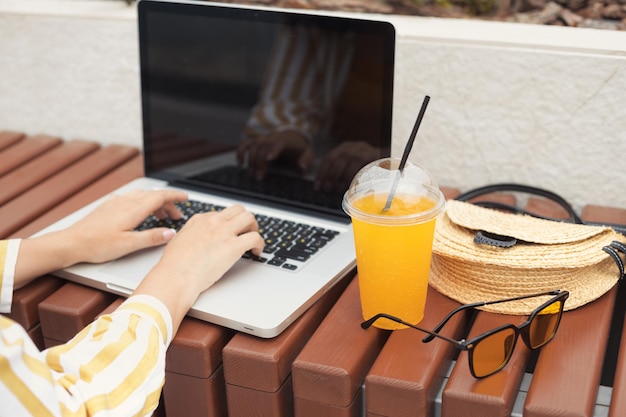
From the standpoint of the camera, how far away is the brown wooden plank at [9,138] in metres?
1.65

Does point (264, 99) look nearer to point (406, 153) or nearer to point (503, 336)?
point (406, 153)

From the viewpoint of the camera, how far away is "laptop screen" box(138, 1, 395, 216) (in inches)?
45.1

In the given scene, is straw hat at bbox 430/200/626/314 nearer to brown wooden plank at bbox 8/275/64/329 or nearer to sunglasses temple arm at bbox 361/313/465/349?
sunglasses temple arm at bbox 361/313/465/349

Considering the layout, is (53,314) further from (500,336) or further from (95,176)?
(500,336)

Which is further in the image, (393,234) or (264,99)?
(264,99)

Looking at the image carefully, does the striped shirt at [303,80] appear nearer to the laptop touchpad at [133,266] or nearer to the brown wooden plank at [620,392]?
the laptop touchpad at [133,266]

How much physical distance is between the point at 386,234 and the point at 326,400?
0.20m

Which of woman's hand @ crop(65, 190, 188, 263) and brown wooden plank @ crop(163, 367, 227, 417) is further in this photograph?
woman's hand @ crop(65, 190, 188, 263)

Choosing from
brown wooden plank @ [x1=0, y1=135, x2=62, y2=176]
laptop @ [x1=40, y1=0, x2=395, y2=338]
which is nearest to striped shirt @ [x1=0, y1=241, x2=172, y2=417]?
laptop @ [x1=40, y1=0, x2=395, y2=338]

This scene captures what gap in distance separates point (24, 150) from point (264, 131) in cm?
59

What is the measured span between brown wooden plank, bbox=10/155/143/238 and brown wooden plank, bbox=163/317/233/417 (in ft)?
1.30

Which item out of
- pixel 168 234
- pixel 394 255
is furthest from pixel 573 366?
pixel 168 234

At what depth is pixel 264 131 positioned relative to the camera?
1284mm

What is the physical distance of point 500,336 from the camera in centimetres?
87
